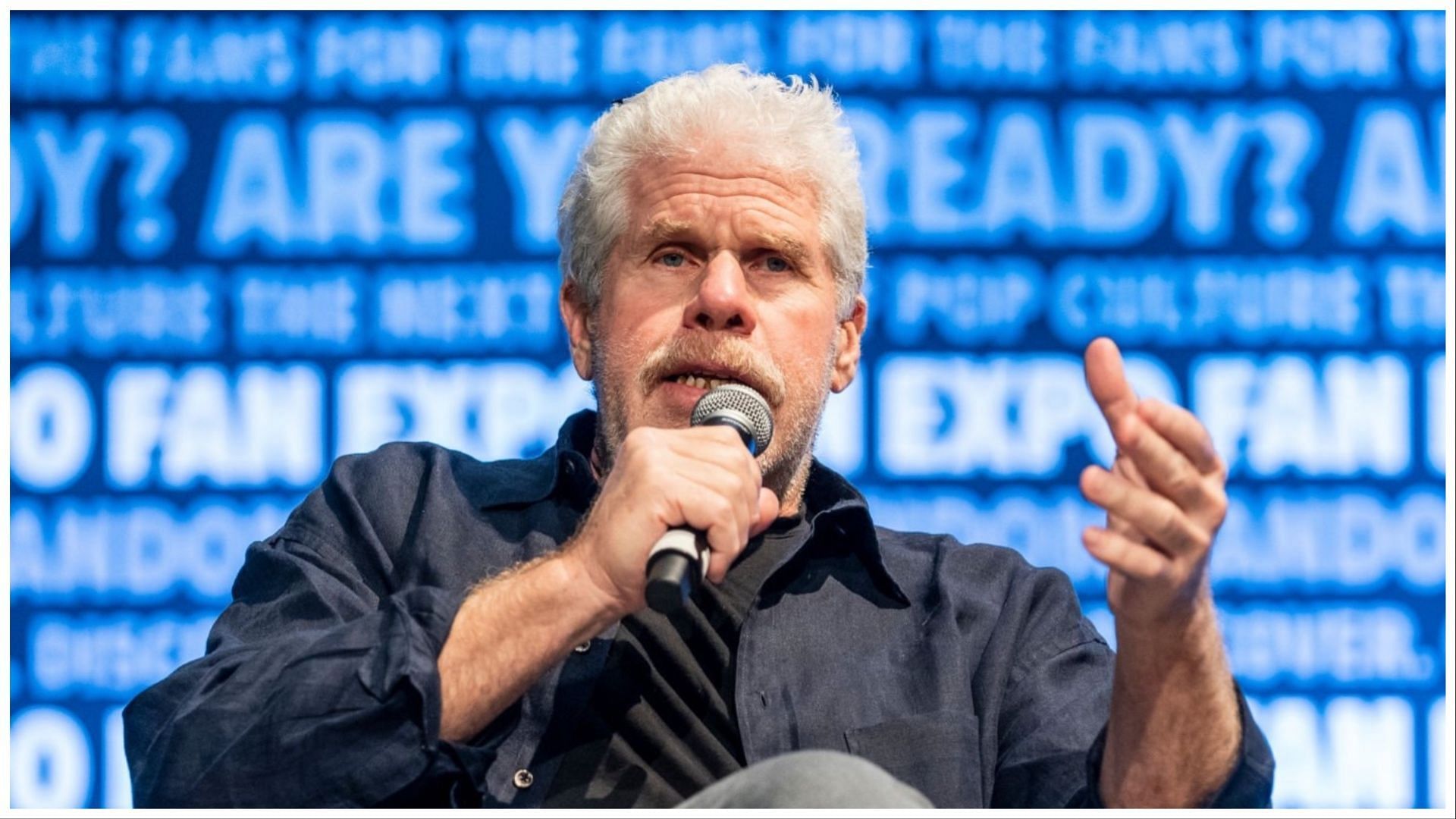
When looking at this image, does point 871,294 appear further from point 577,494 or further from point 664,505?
point 664,505

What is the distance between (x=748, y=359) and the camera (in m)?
1.86

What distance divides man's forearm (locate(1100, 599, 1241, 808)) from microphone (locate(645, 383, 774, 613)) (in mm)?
356

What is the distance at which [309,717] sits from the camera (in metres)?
1.46

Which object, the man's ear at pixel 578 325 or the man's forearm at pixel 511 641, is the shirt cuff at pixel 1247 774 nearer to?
the man's forearm at pixel 511 641

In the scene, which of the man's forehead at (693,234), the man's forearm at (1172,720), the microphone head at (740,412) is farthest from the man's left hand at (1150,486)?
the man's forehead at (693,234)

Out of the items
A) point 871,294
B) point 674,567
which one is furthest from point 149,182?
point 674,567

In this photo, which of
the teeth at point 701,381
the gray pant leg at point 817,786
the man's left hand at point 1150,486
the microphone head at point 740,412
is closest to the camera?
the gray pant leg at point 817,786

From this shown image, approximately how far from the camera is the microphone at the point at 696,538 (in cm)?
130

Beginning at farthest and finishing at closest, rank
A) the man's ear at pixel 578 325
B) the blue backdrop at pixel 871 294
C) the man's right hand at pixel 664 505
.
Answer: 1. the blue backdrop at pixel 871 294
2. the man's ear at pixel 578 325
3. the man's right hand at pixel 664 505

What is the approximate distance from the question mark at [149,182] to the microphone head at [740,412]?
199 cm

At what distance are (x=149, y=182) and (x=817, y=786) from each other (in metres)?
2.59

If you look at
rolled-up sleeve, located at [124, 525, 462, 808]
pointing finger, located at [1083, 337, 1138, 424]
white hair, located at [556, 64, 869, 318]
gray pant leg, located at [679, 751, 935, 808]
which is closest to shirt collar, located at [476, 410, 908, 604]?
white hair, located at [556, 64, 869, 318]

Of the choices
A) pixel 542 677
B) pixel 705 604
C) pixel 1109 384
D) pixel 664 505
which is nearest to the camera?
pixel 1109 384

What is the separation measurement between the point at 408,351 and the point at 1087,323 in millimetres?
1223
